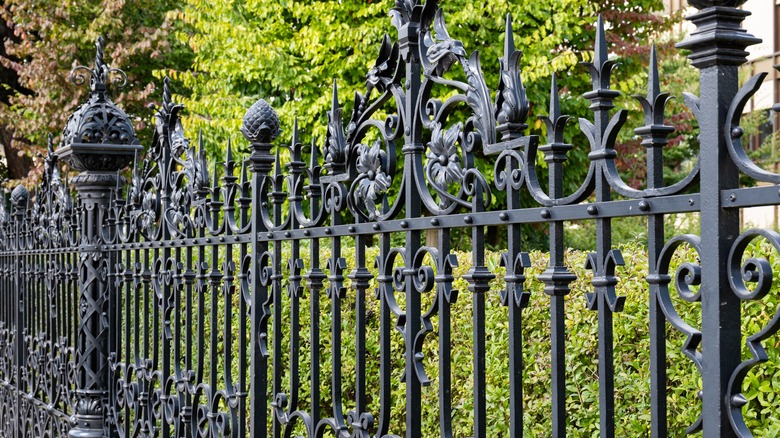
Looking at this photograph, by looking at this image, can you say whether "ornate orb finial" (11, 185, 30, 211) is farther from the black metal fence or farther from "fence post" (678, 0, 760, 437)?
"fence post" (678, 0, 760, 437)


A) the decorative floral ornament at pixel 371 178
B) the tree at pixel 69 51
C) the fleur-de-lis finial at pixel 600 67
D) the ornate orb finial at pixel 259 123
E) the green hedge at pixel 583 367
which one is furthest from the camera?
the tree at pixel 69 51

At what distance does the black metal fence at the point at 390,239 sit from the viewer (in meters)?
1.68

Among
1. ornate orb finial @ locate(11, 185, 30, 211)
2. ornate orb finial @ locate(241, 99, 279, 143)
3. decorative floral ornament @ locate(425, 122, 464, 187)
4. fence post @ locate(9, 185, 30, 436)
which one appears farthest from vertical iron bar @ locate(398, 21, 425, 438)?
ornate orb finial @ locate(11, 185, 30, 211)

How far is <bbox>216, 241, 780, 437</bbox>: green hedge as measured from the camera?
11.0ft

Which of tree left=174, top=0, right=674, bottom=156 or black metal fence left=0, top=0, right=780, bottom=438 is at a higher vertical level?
tree left=174, top=0, right=674, bottom=156

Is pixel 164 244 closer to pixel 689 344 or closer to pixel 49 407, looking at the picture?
pixel 49 407

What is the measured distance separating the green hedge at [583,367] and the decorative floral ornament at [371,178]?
98 cm

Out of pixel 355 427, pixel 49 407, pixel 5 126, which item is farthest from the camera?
pixel 5 126

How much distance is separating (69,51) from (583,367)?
17.0m

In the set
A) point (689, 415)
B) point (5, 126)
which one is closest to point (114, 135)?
point (689, 415)

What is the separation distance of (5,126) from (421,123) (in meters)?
19.6

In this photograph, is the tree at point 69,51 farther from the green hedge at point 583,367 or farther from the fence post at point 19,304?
the green hedge at point 583,367

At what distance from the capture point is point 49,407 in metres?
5.98

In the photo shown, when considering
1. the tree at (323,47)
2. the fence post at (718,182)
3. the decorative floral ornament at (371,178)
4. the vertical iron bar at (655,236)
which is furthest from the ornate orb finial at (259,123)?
the tree at (323,47)
